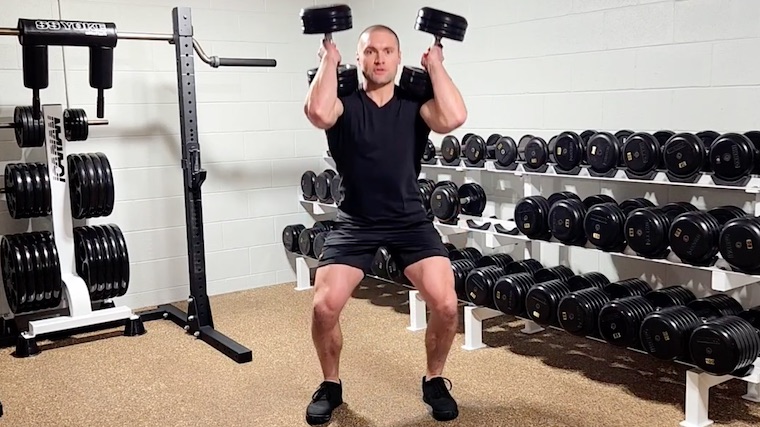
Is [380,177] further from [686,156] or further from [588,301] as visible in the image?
[686,156]

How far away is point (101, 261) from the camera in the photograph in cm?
407

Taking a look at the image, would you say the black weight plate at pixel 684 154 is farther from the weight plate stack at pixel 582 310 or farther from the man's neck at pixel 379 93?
the man's neck at pixel 379 93

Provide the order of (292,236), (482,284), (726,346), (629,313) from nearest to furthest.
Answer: (726,346)
(629,313)
(482,284)
(292,236)

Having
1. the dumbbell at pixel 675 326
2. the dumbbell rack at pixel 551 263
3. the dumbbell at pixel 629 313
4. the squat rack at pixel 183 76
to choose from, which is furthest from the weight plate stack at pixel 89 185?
the dumbbell at pixel 675 326

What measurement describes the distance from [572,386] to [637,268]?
86 cm

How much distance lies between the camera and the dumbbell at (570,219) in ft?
11.2

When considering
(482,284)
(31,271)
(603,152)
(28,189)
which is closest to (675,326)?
(603,152)

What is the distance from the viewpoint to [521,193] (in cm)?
425

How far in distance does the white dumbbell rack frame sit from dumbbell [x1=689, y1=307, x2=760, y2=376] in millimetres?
3012

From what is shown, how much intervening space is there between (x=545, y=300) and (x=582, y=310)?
0.20 m

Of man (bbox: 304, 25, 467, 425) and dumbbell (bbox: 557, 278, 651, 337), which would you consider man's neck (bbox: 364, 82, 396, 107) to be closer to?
man (bbox: 304, 25, 467, 425)

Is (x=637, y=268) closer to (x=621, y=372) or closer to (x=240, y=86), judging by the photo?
(x=621, y=372)

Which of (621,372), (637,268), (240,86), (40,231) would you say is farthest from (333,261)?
(240,86)

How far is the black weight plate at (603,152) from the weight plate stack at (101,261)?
2.58 m
